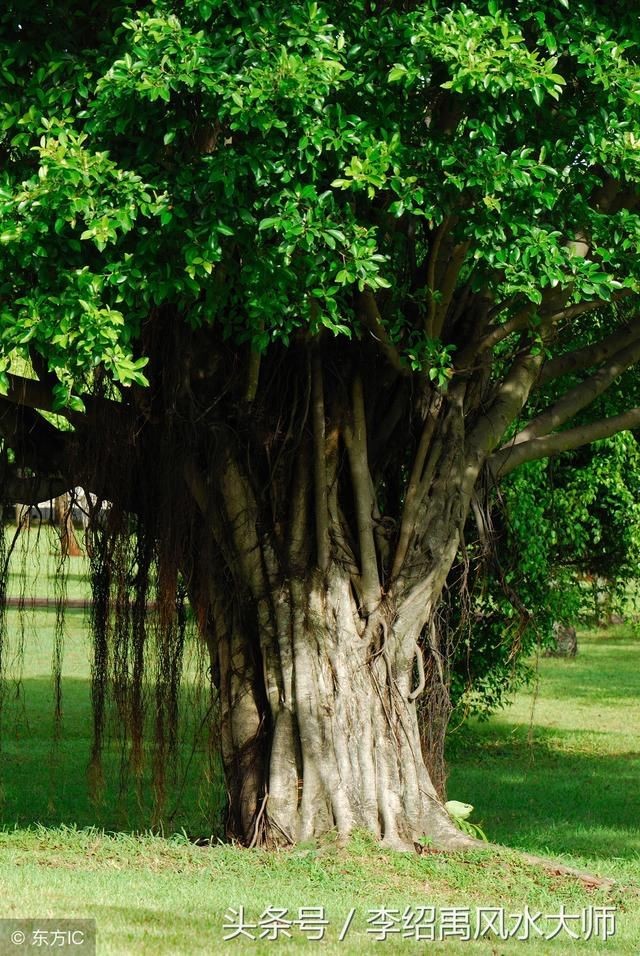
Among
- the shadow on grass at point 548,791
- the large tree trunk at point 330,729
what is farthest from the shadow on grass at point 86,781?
the shadow on grass at point 548,791

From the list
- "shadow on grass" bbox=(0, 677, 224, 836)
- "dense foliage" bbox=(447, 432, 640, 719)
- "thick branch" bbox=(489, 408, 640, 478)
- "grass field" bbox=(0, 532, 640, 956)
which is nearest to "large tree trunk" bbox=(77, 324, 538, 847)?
"thick branch" bbox=(489, 408, 640, 478)

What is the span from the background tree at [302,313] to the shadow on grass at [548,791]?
3.05 m

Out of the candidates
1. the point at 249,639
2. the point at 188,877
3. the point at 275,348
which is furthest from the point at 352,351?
the point at 188,877

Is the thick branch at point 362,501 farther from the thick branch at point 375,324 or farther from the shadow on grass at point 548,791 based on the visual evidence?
the shadow on grass at point 548,791

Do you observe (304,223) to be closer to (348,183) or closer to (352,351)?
(348,183)

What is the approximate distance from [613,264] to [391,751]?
2.89m

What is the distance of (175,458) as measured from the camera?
7.36 m

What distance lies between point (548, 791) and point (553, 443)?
5624 millimetres

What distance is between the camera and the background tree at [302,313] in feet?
18.2

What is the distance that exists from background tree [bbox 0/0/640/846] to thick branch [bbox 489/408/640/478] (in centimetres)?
2

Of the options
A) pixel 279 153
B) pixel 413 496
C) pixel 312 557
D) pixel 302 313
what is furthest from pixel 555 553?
pixel 279 153

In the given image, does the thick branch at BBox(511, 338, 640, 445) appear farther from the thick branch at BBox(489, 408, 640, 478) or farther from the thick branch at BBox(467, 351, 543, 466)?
the thick branch at BBox(467, 351, 543, 466)

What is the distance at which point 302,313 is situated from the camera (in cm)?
591

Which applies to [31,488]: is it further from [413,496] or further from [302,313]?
[302,313]
